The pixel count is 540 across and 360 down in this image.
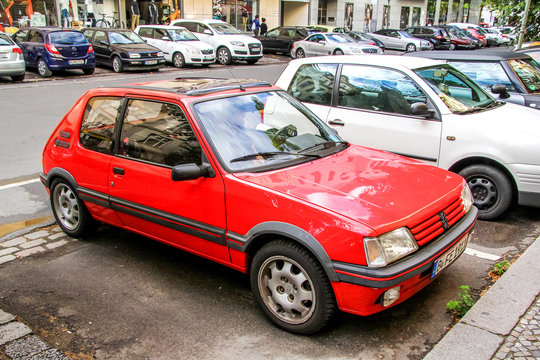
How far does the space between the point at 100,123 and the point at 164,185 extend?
118 centimetres

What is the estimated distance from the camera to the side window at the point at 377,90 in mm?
5797

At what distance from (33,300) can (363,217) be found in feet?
8.87

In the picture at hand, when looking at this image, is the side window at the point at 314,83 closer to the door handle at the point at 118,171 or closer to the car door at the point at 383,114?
the car door at the point at 383,114

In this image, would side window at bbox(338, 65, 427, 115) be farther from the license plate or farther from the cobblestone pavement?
the cobblestone pavement

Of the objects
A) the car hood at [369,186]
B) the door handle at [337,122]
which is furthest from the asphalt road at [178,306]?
the door handle at [337,122]

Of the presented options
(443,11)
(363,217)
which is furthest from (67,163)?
(443,11)

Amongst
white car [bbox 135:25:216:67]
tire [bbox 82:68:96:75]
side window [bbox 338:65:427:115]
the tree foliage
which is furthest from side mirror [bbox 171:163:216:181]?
white car [bbox 135:25:216:67]

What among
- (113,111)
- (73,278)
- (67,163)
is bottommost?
(73,278)

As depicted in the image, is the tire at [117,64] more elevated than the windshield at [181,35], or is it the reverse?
the windshield at [181,35]

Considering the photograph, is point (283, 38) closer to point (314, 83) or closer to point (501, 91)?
point (501, 91)

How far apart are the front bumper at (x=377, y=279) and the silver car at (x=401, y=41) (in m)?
30.7

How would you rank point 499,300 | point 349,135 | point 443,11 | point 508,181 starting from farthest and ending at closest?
point 443,11, point 349,135, point 508,181, point 499,300

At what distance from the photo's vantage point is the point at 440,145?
5574mm

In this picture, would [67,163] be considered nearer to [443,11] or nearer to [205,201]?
[205,201]
